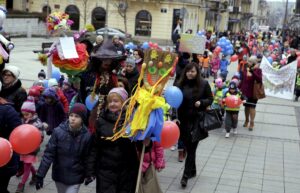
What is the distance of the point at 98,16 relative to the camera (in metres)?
50.3

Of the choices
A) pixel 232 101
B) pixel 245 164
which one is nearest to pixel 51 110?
pixel 245 164

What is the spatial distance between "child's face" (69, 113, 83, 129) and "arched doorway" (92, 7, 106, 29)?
45469 mm

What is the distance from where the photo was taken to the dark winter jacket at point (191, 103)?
7535mm

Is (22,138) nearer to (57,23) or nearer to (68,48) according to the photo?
(68,48)

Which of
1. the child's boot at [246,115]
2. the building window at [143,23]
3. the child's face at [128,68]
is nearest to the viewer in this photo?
the child's face at [128,68]

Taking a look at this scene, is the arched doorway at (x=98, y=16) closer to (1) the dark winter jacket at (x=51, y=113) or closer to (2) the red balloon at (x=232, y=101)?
(2) the red balloon at (x=232, y=101)

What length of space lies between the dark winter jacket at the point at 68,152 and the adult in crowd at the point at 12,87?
4.81 ft

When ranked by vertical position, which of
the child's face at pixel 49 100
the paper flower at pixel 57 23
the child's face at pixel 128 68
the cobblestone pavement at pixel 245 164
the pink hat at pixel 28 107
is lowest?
the cobblestone pavement at pixel 245 164

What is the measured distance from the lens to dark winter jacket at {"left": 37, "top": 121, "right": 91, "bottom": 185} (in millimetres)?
5445

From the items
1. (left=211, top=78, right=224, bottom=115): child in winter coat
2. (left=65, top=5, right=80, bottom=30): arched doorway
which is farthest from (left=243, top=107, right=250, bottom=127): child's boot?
(left=65, top=5, right=80, bottom=30): arched doorway

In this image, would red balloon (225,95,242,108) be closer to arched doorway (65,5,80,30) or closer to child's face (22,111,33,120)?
child's face (22,111,33,120)

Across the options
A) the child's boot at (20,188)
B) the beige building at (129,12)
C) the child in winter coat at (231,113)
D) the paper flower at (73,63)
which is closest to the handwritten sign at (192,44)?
the child in winter coat at (231,113)

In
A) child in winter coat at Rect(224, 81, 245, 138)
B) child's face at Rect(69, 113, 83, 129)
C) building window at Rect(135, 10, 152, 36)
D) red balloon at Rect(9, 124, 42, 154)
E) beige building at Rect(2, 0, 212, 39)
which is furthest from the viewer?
building window at Rect(135, 10, 152, 36)

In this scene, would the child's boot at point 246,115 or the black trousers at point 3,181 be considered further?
the child's boot at point 246,115
